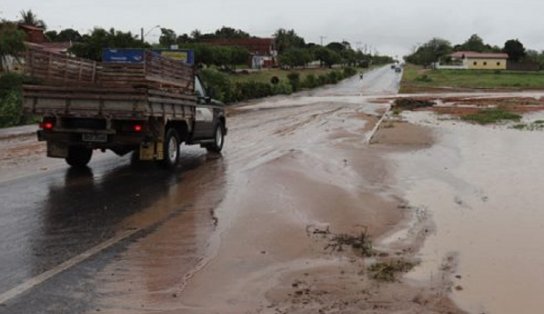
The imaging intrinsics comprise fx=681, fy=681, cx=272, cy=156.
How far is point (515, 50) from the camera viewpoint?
14925 centimetres

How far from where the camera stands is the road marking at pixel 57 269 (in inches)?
223

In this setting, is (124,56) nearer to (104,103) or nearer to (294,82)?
(104,103)

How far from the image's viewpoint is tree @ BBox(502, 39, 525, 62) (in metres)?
149

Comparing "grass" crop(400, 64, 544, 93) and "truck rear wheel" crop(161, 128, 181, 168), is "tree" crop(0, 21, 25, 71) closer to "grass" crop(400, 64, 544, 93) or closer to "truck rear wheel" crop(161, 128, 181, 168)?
"grass" crop(400, 64, 544, 93)

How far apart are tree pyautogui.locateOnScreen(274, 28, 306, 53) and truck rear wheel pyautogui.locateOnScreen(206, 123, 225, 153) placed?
5517 inches

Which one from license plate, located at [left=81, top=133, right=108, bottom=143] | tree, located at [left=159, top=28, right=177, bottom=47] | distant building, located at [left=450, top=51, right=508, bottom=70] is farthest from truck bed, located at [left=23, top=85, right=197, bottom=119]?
distant building, located at [left=450, top=51, right=508, bottom=70]

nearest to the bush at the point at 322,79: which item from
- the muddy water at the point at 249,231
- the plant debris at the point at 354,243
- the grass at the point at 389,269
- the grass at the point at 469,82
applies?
the grass at the point at 469,82

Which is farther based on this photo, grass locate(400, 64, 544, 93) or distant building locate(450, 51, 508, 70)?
distant building locate(450, 51, 508, 70)

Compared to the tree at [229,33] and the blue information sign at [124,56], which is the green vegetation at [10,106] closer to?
the blue information sign at [124,56]

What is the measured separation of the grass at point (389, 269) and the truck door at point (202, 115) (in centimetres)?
849

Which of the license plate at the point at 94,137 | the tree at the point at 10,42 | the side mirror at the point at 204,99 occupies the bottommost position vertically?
the license plate at the point at 94,137

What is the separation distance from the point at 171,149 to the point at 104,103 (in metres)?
1.99

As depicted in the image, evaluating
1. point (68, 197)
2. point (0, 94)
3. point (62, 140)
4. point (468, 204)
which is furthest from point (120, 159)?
point (0, 94)

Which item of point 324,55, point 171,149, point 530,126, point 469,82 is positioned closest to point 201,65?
point 171,149
